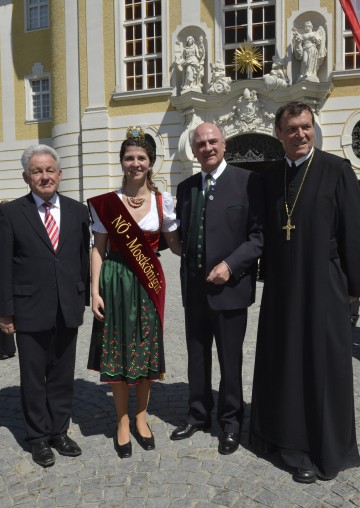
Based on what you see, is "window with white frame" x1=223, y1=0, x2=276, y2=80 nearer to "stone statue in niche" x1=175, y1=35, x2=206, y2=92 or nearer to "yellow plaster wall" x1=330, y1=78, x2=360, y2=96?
"stone statue in niche" x1=175, y1=35, x2=206, y2=92

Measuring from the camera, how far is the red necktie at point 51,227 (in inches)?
138

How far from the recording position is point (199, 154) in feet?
11.7

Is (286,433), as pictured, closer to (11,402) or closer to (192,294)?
(192,294)

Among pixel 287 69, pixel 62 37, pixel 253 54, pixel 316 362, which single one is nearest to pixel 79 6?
pixel 62 37

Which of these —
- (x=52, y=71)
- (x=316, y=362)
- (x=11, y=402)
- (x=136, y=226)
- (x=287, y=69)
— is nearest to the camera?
(x=316, y=362)

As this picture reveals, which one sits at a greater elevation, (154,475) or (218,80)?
(218,80)

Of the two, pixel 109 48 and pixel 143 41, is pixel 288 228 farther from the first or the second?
pixel 109 48

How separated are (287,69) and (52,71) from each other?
8989 mm

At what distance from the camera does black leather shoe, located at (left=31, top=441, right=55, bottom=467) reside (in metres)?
3.39

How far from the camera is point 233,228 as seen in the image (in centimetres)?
349

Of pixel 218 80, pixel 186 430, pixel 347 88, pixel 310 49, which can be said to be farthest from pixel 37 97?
pixel 186 430

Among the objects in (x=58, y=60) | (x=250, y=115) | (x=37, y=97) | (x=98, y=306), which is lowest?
(x=98, y=306)

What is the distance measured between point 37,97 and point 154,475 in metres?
20.5

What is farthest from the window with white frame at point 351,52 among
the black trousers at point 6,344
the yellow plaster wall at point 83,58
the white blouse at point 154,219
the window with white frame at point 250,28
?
the white blouse at point 154,219
